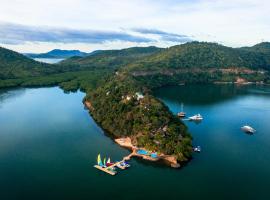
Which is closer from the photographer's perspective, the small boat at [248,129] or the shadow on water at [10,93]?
the small boat at [248,129]

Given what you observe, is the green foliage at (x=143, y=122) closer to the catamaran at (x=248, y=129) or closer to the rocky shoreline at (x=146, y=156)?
the rocky shoreline at (x=146, y=156)

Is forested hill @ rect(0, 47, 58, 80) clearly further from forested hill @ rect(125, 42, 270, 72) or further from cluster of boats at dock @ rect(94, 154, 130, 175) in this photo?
cluster of boats at dock @ rect(94, 154, 130, 175)

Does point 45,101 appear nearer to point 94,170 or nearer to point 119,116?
point 119,116

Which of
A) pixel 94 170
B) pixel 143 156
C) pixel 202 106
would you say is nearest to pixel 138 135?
pixel 143 156

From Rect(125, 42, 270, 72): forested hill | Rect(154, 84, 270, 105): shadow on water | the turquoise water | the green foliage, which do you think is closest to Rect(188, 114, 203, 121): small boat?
the green foliage

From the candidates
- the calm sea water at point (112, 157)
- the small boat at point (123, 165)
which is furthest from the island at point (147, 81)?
the small boat at point (123, 165)
